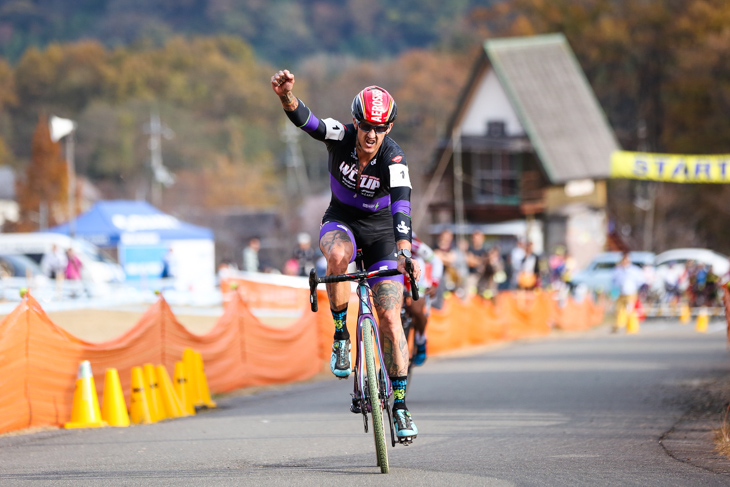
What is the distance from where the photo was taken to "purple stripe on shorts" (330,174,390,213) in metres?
7.32

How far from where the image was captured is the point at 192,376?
11.2 meters

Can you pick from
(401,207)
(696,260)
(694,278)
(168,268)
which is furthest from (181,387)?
(696,260)

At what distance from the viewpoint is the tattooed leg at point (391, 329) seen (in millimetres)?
7086

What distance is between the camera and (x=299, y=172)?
9669cm

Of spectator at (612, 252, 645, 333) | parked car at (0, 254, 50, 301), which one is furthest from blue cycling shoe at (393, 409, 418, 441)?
spectator at (612, 252, 645, 333)

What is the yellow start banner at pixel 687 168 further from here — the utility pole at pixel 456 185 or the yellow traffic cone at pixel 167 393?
the yellow traffic cone at pixel 167 393

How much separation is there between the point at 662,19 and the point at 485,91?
15.8m

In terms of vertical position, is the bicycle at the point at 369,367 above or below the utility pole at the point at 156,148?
below

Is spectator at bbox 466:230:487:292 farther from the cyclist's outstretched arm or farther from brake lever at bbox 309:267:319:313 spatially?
brake lever at bbox 309:267:319:313

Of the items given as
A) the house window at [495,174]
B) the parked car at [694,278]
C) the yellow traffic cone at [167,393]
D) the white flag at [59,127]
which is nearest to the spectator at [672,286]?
the parked car at [694,278]

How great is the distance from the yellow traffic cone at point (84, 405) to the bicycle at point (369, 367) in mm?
3250

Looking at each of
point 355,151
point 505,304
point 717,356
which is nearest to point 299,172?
point 505,304

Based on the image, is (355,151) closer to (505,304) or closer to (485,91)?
(505,304)

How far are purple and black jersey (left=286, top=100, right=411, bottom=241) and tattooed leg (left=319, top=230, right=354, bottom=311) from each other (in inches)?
8.0
